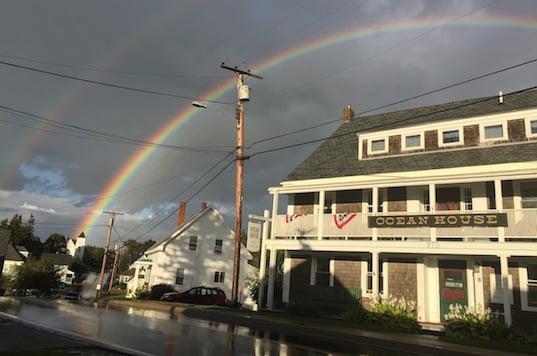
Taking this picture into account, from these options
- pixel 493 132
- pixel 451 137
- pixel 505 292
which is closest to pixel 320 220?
pixel 451 137

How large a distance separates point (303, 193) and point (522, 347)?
14.4m

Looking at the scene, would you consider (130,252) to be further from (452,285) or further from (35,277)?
(452,285)

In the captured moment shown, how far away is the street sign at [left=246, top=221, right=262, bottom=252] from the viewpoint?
25344 mm

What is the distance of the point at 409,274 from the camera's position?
22328mm

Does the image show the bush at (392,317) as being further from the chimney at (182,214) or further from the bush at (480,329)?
the chimney at (182,214)

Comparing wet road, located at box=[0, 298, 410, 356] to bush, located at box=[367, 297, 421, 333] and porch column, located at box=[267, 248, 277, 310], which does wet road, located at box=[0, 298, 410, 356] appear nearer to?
bush, located at box=[367, 297, 421, 333]

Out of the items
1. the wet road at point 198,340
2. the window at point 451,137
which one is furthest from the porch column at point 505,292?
the window at point 451,137

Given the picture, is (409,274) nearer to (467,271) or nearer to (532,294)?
(467,271)

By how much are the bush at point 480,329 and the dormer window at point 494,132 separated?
9.34 m

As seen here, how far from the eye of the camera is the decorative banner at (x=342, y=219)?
75.4ft

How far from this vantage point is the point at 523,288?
19.2m

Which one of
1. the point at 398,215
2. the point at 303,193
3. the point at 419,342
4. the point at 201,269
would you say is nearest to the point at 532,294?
the point at 398,215

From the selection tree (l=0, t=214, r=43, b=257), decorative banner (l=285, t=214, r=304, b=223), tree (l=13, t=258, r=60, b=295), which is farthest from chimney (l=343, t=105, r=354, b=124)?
tree (l=0, t=214, r=43, b=257)

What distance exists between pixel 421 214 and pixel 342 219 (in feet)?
13.0
